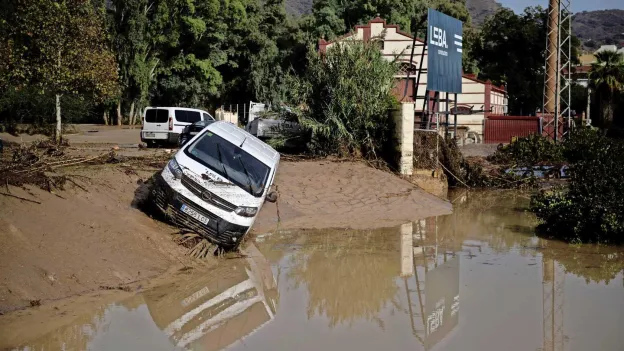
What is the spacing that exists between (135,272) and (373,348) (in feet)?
14.1

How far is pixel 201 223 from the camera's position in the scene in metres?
11.8

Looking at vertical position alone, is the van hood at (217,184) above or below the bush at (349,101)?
below

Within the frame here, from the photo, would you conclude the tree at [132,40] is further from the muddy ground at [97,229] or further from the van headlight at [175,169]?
the van headlight at [175,169]

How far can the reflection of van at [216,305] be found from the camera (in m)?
8.38

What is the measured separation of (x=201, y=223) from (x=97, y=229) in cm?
165

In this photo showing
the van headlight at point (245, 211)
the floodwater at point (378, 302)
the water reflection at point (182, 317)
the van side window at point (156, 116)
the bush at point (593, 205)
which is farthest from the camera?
the van side window at point (156, 116)

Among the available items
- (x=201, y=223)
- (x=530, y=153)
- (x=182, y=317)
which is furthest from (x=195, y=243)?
(x=530, y=153)

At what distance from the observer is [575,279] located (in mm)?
11289

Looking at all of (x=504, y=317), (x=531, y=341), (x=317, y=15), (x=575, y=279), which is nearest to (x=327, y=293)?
(x=504, y=317)

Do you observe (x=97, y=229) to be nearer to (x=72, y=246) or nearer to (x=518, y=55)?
(x=72, y=246)

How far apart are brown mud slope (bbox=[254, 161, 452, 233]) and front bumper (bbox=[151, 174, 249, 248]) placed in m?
3.51

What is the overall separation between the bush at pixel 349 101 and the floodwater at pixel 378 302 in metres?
7.85

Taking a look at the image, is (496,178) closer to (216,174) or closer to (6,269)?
(216,174)

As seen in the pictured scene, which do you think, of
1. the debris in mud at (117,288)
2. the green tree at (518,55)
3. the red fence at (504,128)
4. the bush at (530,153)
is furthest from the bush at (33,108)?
the green tree at (518,55)
